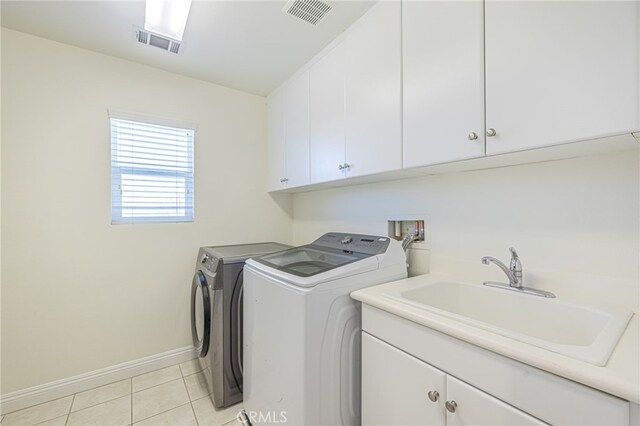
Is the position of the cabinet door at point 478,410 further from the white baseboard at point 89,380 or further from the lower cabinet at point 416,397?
the white baseboard at point 89,380

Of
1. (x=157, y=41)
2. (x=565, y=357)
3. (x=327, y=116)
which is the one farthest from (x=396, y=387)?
(x=157, y=41)

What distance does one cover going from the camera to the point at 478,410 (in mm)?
783

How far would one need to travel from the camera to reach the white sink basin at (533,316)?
0.71 meters

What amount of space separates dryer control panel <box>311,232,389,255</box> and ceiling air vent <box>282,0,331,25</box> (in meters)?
1.31

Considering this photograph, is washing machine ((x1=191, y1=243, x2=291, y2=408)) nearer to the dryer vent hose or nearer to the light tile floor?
the light tile floor

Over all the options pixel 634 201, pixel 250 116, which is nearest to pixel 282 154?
pixel 250 116

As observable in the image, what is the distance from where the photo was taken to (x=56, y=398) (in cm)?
184

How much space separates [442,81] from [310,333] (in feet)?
3.97

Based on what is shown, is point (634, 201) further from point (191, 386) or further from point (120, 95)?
point (120, 95)

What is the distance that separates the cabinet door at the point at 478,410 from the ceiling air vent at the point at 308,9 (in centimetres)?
182

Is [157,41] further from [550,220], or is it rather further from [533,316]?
[533,316]

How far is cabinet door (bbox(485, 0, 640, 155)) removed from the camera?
2.45 feet

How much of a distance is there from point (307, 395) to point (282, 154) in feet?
5.99

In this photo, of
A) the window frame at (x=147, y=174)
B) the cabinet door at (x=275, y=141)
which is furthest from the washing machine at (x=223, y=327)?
the cabinet door at (x=275, y=141)
